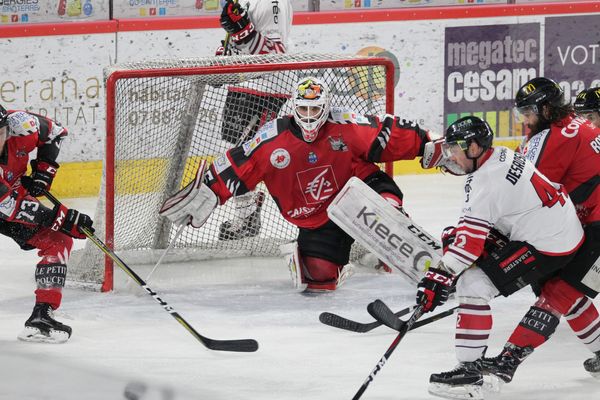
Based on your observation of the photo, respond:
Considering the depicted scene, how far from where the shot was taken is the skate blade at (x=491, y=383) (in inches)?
167

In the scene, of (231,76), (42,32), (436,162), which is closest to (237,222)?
(231,76)

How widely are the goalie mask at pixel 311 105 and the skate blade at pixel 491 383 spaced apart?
58.4 inches

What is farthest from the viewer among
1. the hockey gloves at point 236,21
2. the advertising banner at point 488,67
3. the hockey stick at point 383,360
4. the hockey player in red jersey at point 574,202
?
the advertising banner at point 488,67

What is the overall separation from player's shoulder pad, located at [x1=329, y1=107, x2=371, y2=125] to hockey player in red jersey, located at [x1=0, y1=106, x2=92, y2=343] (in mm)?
1142

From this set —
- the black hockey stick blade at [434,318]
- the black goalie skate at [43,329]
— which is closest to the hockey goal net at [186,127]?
the black goalie skate at [43,329]

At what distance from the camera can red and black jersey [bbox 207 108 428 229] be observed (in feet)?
17.8

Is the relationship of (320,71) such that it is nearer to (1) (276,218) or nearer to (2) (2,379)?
(1) (276,218)

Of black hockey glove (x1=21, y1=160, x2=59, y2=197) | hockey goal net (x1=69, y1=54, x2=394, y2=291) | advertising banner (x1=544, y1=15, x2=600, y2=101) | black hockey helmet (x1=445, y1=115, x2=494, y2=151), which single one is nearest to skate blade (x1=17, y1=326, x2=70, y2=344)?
black hockey glove (x1=21, y1=160, x2=59, y2=197)

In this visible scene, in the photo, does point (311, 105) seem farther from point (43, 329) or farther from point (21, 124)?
point (43, 329)

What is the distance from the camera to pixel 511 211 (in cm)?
413

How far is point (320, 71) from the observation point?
240 inches

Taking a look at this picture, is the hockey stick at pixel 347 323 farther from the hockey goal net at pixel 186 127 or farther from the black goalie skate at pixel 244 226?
the black goalie skate at pixel 244 226

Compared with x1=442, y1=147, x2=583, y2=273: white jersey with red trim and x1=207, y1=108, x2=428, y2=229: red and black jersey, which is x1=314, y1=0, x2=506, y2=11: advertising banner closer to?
x1=207, y1=108, x2=428, y2=229: red and black jersey

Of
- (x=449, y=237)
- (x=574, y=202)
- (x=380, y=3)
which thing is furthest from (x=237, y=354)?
(x=380, y=3)
